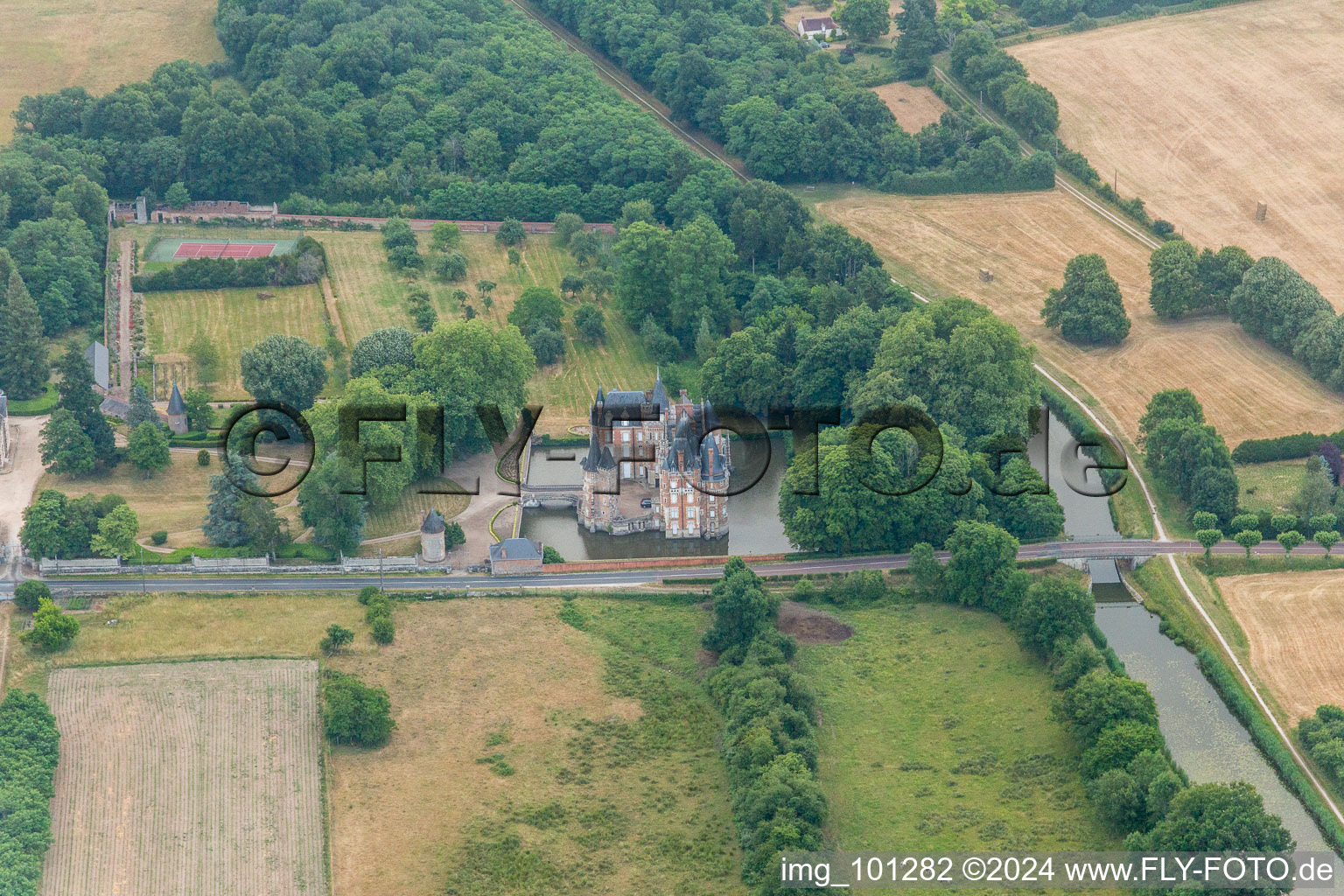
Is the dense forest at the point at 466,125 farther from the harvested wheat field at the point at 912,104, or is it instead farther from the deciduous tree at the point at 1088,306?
the deciduous tree at the point at 1088,306

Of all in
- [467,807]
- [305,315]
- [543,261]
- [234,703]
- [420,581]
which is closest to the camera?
[467,807]

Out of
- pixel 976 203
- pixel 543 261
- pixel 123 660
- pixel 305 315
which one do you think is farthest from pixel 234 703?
pixel 976 203

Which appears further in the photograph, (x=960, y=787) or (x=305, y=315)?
(x=305, y=315)

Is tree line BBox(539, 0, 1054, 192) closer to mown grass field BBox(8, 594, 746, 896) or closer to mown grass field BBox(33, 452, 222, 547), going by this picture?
mown grass field BBox(33, 452, 222, 547)

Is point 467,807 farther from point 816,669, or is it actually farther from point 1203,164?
point 1203,164

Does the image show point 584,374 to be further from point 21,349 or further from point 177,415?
point 21,349

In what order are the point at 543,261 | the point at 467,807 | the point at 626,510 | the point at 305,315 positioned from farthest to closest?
the point at 543,261, the point at 305,315, the point at 626,510, the point at 467,807

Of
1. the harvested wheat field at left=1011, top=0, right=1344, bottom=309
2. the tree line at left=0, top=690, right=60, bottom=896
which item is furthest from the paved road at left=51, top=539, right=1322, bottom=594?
the harvested wheat field at left=1011, top=0, right=1344, bottom=309
